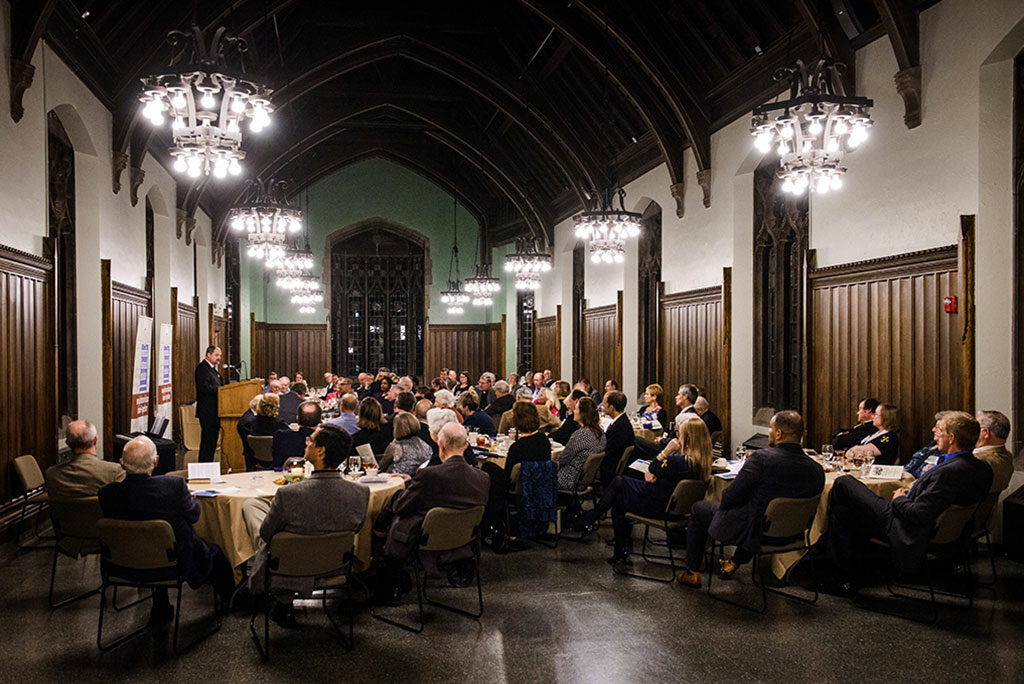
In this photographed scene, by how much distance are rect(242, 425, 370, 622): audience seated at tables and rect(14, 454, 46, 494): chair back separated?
11.3 ft

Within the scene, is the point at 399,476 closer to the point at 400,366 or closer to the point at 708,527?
the point at 708,527

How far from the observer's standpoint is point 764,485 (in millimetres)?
5219

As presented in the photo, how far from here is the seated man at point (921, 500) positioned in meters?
4.96

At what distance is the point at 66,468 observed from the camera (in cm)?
524

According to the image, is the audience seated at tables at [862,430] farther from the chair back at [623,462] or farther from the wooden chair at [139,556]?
the wooden chair at [139,556]

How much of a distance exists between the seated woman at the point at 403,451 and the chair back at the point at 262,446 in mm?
2061

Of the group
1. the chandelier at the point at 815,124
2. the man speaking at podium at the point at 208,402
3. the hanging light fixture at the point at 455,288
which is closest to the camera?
the chandelier at the point at 815,124

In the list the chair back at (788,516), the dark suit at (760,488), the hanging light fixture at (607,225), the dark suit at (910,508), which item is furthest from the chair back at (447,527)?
the hanging light fixture at (607,225)

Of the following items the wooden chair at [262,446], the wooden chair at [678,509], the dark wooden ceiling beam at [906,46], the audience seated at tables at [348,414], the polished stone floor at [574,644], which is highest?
the dark wooden ceiling beam at [906,46]

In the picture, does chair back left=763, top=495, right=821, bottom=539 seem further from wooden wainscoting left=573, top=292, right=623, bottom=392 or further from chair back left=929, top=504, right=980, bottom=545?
wooden wainscoting left=573, top=292, right=623, bottom=392

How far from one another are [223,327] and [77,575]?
44.4ft

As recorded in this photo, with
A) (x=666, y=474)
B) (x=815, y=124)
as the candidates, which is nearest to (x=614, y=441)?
(x=666, y=474)

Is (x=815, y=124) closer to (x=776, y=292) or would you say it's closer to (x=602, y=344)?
(x=776, y=292)

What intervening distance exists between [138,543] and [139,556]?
9 centimetres
